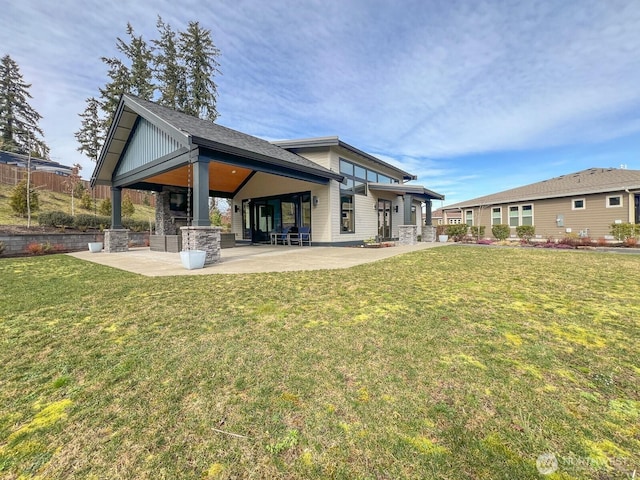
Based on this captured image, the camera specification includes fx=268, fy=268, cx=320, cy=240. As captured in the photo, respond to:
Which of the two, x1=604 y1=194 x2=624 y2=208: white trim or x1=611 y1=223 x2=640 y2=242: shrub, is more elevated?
x1=604 y1=194 x2=624 y2=208: white trim

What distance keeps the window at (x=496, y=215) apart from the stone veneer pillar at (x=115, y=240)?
23.6m

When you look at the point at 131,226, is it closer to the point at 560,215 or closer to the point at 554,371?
the point at 554,371

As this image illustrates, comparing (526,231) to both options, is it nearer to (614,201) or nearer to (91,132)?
(614,201)

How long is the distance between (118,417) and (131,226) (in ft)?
59.7

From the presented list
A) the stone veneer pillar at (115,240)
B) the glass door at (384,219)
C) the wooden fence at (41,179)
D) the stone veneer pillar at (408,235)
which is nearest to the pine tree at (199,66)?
the wooden fence at (41,179)

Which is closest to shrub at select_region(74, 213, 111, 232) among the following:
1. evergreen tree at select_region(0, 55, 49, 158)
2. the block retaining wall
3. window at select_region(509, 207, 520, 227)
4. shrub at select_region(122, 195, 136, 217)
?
the block retaining wall

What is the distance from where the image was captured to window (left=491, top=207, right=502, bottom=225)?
20234 mm

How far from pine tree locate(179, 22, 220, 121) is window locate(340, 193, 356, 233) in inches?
690

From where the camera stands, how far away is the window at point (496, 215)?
66.4ft

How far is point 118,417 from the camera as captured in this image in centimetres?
170

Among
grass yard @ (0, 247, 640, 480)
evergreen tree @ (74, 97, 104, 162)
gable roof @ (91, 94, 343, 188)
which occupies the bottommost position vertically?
grass yard @ (0, 247, 640, 480)

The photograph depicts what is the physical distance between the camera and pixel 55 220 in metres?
13.6

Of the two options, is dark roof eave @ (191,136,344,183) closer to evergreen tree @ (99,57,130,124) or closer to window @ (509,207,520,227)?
window @ (509,207,520,227)

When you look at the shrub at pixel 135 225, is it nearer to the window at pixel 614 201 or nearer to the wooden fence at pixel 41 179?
the wooden fence at pixel 41 179
